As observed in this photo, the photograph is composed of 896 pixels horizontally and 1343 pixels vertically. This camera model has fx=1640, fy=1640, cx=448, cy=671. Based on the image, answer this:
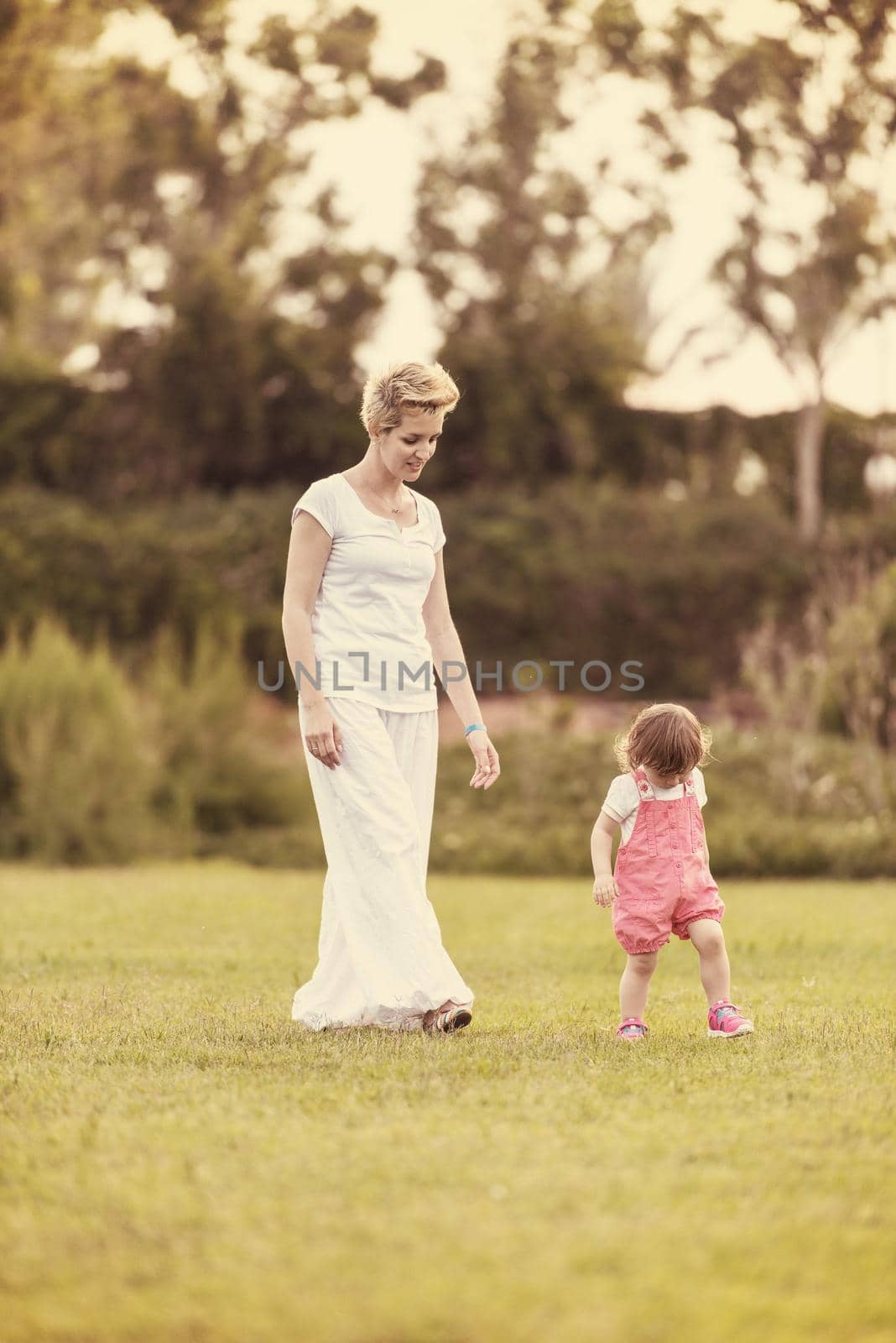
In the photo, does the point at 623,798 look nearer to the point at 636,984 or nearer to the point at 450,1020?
the point at 636,984

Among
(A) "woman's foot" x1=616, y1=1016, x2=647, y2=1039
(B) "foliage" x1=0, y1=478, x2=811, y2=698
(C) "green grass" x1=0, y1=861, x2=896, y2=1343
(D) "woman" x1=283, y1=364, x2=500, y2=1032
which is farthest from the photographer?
(B) "foliage" x1=0, y1=478, x2=811, y2=698

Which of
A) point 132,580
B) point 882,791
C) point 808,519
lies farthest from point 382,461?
point 808,519

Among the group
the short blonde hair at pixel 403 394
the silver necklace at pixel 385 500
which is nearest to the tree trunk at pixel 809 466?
the silver necklace at pixel 385 500

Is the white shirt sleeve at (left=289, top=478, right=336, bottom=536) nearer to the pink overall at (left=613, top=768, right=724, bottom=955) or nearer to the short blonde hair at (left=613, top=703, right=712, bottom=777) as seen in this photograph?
the short blonde hair at (left=613, top=703, right=712, bottom=777)

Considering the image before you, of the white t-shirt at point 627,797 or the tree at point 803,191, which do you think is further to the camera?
the tree at point 803,191

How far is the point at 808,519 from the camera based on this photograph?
2409 cm

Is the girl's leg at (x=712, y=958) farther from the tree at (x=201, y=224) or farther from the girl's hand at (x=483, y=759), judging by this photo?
the tree at (x=201, y=224)

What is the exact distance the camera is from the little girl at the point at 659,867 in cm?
518

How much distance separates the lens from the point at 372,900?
524 cm

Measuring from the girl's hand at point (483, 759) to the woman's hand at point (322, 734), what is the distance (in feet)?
1.61

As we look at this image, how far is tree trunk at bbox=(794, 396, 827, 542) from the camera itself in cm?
2412

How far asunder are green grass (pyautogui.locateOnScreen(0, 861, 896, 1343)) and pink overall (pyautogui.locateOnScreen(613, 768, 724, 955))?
14.1 inches

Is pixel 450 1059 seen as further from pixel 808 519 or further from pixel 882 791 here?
pixel 808 519

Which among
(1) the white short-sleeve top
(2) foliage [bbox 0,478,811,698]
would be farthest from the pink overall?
(2) foliage [bbox 0,478,811,698]
